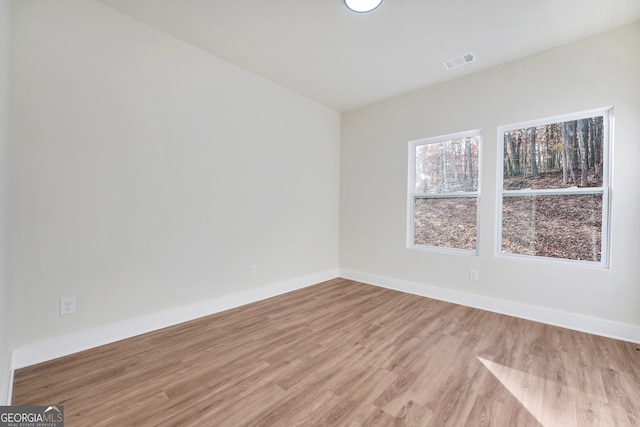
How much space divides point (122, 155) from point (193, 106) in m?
0.83

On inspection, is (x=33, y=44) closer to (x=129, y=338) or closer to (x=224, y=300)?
(x=129, y=338)

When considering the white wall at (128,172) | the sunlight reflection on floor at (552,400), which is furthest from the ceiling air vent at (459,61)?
the sunlight reflection on floor at (552,400)

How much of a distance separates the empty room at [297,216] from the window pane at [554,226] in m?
0.02

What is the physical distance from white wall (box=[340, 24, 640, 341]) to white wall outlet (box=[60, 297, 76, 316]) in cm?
331

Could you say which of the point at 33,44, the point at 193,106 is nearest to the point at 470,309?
the point at 193,106

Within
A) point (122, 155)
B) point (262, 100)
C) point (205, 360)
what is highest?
point (262, 100)

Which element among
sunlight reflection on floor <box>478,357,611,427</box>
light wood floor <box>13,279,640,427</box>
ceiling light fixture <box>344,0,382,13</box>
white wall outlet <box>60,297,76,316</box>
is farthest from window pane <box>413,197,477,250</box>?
white wall outlet <box>60,297,76,316</box>

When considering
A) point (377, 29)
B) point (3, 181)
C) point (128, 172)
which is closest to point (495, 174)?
point (377, 29)

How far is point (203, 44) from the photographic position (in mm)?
2646

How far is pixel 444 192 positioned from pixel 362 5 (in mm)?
2375

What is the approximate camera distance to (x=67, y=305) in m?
2.02

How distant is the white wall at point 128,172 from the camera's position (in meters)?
1.89

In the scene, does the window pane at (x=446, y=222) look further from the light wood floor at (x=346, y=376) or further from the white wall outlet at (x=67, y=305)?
the white wall outlet at (x=67, y=305)

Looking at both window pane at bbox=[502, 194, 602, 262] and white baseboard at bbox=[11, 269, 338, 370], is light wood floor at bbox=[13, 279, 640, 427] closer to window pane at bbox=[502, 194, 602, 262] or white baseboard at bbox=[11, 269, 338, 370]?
white baseboard at bbox=[11, 269, 338, 370]
